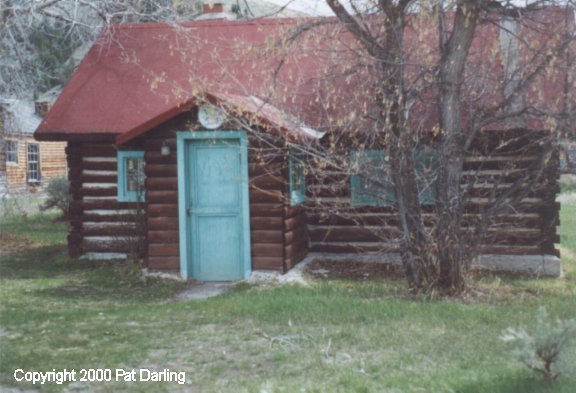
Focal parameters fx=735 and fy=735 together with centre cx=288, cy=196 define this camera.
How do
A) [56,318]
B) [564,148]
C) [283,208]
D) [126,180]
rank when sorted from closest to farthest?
[56,318], [564,148], [283,208], [126,180]

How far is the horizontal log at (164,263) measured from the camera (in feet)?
40.6

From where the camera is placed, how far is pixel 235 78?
1131 centimetres

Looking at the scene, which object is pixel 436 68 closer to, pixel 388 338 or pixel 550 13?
pixel 550 13

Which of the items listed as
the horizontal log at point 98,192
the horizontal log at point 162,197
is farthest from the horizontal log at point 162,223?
the horizontal log at point 98,192

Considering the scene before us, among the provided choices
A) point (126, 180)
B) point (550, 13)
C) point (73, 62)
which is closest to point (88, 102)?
point (126, 180)

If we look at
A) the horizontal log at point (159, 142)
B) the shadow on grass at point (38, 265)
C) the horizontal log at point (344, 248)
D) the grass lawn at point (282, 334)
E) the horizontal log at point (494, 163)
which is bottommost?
the shadow on grass at point (38, 265)

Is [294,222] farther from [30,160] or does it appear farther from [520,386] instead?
[30,160]

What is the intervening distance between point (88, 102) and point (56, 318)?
6.54m

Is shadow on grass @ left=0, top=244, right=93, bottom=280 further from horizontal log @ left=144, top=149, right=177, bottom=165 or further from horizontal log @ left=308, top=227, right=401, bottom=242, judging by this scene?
horizontal log @ left=308, top=227, right=401, bottom=242

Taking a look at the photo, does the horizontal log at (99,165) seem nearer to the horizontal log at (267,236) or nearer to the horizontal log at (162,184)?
the horizontal log at (162,184)

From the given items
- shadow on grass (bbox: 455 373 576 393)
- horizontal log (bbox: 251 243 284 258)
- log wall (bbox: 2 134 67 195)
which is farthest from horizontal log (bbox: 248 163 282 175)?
log wall (bbox: 2 134 67 195)

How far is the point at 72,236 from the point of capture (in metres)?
15.0

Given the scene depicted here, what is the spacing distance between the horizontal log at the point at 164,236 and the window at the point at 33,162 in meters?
26.5

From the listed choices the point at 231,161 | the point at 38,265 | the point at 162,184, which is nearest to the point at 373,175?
the point at 231,161
